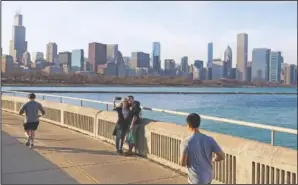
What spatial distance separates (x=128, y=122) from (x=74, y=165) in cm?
172

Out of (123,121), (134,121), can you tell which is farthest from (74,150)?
(134,121)

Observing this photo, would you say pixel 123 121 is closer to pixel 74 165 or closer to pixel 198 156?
pixel 74 165

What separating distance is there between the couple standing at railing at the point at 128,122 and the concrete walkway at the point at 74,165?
35 centimetres

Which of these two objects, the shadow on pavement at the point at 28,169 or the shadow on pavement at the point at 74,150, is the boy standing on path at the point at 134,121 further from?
the shadow on pavement at the point at 28,169

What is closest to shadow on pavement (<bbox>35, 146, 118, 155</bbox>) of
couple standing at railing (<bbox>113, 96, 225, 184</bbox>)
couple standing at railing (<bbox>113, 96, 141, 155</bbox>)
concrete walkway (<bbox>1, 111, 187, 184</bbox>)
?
concrete walkway (<bbox>1, 111, 187, 184</bbox>)

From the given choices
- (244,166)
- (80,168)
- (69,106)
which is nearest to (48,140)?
(69,106)

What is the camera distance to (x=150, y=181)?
706cm

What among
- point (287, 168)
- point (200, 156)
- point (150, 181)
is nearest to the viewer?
point (200, 156)

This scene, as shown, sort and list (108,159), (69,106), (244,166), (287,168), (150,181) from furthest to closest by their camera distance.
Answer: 1. (69,106)
2. (108,159)
3. (150,181)
4. (244,166)
5. (287,168)

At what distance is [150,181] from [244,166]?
1627 mm

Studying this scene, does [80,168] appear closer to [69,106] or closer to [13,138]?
[13,138]

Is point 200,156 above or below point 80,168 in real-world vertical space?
above

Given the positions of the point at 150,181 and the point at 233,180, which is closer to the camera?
the point at 233,180

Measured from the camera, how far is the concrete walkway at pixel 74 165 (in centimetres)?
713
